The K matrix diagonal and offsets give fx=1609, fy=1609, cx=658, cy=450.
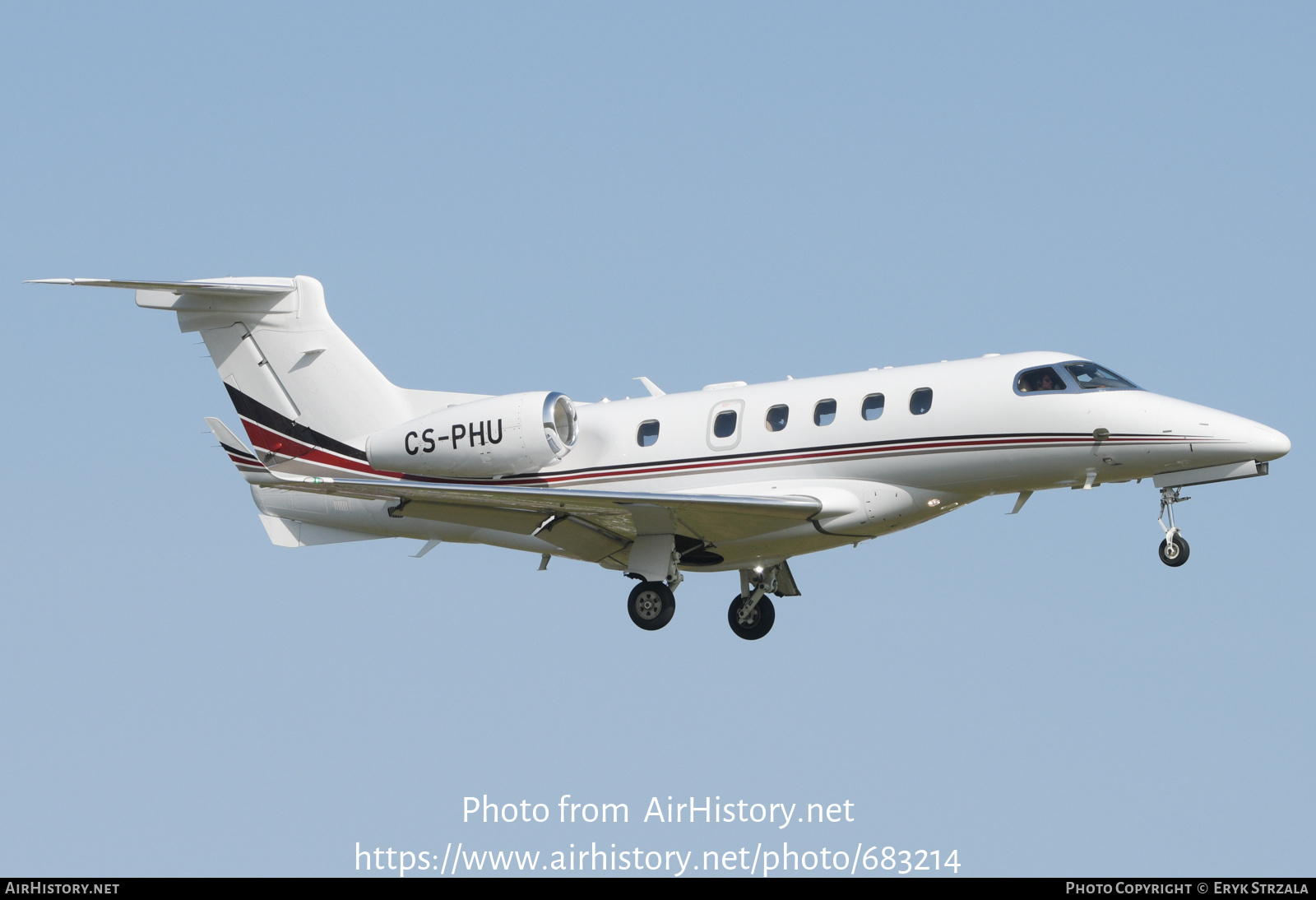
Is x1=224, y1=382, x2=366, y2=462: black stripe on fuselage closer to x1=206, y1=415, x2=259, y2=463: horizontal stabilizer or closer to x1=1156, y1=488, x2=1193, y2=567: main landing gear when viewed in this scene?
x1=206, y1=415, x2=259, y2=463: horizontal stabilizer

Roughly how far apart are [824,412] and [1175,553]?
4868 mm

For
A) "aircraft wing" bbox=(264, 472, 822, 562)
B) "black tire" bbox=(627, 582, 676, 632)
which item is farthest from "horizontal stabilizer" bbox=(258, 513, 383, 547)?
"black tire" bbox=(627, 582, 676, 632)

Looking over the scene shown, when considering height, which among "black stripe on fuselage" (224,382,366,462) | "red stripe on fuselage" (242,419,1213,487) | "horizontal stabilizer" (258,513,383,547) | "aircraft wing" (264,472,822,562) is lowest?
"aircraft wing" (264,472,822,562)

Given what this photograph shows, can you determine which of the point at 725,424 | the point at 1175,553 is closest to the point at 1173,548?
the point at 1175,553

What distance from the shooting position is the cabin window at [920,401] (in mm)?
21109

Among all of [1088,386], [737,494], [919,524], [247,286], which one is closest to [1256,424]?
[1088,386]

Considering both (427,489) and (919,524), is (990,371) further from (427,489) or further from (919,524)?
(427,489)

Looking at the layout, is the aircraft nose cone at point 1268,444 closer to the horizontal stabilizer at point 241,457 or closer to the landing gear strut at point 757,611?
the landing gear strut at point 757,611

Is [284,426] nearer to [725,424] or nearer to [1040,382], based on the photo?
[725,424]

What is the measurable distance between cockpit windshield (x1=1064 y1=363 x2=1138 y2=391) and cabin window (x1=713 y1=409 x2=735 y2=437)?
4.54 metres

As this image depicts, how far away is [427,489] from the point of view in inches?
846

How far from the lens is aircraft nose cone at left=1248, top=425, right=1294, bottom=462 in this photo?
64.7 feet

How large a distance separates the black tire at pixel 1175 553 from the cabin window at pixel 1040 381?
7.88 ft

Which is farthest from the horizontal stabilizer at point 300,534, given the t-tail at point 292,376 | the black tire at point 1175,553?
the black tire at point 1175,553
